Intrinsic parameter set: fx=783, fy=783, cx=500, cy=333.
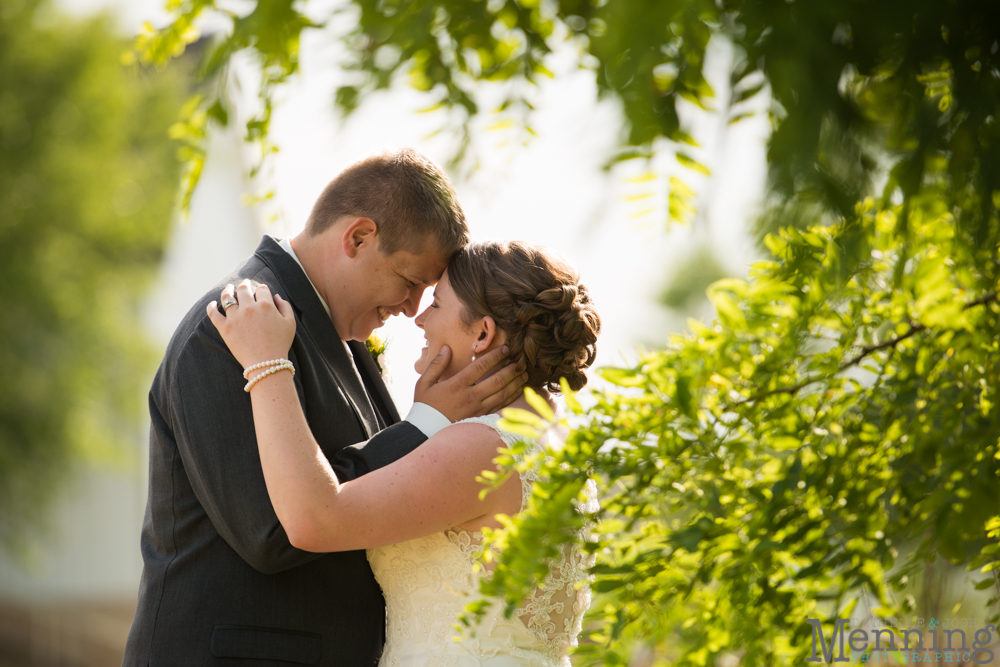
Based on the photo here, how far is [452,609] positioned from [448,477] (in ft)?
1.59

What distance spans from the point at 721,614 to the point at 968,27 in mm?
935

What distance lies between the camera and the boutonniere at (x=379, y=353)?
2822mm

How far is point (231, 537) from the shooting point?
1934mm

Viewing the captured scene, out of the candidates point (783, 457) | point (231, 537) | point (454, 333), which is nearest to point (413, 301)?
point (454, 333)

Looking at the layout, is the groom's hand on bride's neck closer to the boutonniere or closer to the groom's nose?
the groom's nose

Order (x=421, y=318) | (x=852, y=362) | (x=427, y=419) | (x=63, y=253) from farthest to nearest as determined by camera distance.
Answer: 1. (x=63, y=253)
2. (x=421, y=318)
3. (x=427, y=419)
4. (x=852, y=362)

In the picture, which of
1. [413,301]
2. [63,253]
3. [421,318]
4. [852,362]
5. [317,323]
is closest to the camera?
[852,362]

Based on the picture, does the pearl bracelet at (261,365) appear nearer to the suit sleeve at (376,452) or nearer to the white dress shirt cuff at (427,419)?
the suit sleeve at (376,452)

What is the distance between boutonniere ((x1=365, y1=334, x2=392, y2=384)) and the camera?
2822mm

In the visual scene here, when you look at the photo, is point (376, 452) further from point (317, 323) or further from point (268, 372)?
point (317, 323)

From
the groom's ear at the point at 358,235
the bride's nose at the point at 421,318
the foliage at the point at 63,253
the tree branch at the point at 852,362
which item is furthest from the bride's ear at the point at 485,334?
the foliage at the point at 63,253

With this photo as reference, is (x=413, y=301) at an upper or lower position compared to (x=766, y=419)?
upper

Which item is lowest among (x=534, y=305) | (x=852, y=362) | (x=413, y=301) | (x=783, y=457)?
(x=783, y=457)

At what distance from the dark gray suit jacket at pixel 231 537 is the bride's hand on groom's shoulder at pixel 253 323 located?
73 mm
